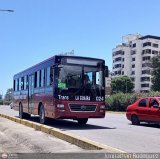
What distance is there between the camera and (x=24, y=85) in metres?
26.5

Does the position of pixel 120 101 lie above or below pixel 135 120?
above

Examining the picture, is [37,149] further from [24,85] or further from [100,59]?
[24,85]

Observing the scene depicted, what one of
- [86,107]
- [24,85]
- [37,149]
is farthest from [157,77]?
[37,149]

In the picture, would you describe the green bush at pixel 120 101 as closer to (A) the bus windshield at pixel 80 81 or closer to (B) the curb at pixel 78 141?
(A) the bus windshield at pixel 80 81

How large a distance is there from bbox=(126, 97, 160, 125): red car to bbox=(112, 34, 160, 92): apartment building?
117 meters

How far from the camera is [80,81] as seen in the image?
1931 cm

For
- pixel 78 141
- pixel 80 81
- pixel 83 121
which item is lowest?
pixel 78 141

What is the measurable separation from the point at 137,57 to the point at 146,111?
126011 millimetres

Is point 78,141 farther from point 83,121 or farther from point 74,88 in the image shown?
point 83,121

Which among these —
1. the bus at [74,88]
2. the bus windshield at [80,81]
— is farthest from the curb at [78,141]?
the bus windshield at [80,81]

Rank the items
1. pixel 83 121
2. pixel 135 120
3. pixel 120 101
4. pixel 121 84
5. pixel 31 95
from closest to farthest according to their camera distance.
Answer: pixel 83 121 → pixel 135 120 → pixel 31 95 → pixel 120 101 → pixel 121 84

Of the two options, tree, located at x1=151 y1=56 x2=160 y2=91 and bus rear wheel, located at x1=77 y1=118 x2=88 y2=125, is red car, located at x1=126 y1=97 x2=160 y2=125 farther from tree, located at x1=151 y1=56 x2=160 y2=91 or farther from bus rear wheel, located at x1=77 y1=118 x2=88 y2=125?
tree, located at x1=151 y1=56 x2=160 y2=91

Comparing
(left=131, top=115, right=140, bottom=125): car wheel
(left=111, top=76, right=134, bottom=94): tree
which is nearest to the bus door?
(left=131, top=115, right=140, bottom=125): car wheel

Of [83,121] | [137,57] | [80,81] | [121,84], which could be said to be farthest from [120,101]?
[137,57]
